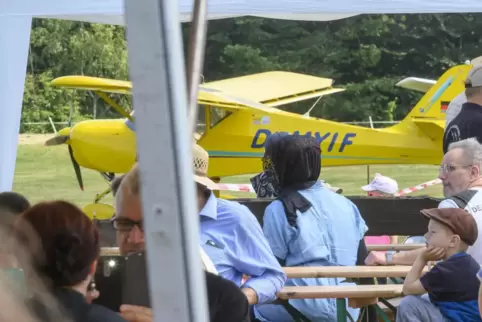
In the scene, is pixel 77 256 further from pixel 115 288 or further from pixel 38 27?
pixel 38 27

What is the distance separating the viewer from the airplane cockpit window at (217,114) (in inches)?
515

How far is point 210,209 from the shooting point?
2820 mm

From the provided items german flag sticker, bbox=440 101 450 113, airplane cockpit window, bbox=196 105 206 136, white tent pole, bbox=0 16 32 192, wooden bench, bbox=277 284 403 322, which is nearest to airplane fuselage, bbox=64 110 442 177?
airplane cockpit window, bbox=196 105 206 136

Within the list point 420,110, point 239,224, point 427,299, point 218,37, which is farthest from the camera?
point 218,37

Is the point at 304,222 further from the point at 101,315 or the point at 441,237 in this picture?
the point at 101,315

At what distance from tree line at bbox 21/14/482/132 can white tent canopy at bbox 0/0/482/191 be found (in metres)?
22.4

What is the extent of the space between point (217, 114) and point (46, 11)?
924 centimetres

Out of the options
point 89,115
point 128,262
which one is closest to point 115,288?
point 128,262

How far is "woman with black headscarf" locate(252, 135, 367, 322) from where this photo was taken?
3301mm

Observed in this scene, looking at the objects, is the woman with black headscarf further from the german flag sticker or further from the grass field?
the german flag sticker

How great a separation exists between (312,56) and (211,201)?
28223 millimetres

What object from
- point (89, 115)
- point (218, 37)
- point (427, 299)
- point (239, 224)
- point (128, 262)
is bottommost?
point (89, 115)

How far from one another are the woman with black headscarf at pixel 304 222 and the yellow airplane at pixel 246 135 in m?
7.90

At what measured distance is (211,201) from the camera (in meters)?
2.84
